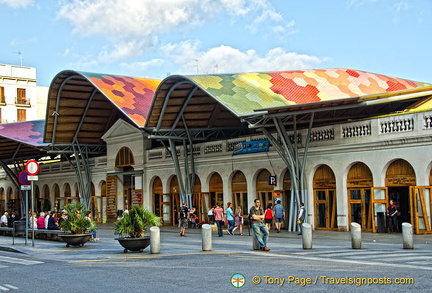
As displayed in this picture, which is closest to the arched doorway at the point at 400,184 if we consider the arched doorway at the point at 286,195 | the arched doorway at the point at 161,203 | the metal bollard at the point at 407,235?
the arched doorway at the point at 286,195

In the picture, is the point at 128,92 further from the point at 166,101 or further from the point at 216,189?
the point at 216,189

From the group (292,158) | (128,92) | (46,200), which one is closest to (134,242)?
(292,158)

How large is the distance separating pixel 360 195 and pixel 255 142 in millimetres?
7769

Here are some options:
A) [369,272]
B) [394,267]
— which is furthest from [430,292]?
[394,267]

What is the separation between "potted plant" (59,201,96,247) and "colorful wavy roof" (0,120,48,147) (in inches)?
1105

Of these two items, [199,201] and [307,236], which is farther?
[199,201]

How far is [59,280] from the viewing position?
14344 mm

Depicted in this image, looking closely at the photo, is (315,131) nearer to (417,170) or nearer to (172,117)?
(417,170)

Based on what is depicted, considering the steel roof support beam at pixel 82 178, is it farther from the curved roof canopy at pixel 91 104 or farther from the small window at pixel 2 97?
the small window at pixel 2 97

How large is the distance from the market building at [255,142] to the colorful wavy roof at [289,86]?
0.23ft

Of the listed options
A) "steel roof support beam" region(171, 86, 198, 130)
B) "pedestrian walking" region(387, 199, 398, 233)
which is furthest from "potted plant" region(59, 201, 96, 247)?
"steel roof support beam" region(171, 86, 198, 130)

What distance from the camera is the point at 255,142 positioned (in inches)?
1410

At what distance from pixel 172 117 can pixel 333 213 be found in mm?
12728

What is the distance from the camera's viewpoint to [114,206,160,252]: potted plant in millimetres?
20219
